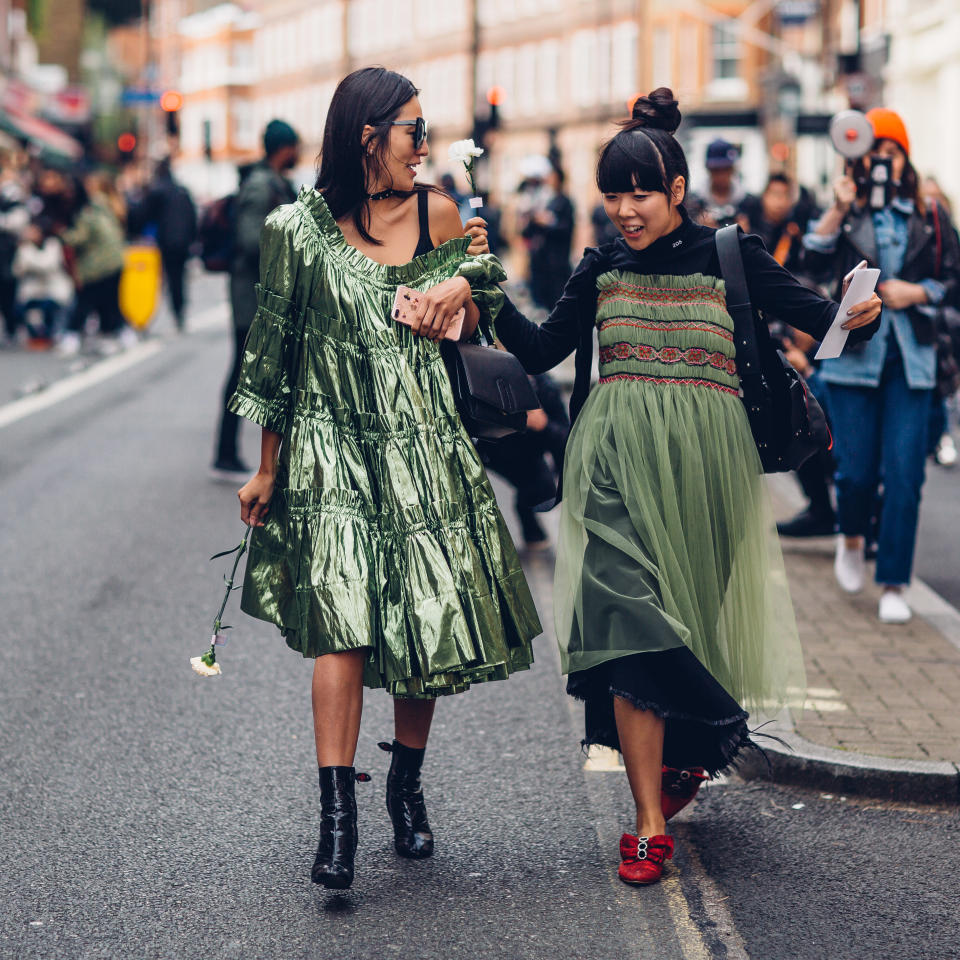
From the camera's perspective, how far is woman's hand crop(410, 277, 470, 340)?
12.3 ft

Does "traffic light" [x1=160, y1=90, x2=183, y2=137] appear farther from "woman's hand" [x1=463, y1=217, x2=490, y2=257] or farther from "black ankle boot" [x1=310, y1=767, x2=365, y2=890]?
"black ankle boot" [x1=310, y1=767, x2=365, y2=890]

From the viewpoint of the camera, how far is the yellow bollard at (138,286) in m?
20.2

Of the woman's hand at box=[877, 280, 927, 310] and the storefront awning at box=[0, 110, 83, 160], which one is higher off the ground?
the storefront awning at box=[0, 110, 83, 160]

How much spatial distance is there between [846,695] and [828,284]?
228 cm

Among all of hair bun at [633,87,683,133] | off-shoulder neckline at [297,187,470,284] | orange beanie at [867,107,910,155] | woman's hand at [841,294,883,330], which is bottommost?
woman's hand at [841,294,883,330]

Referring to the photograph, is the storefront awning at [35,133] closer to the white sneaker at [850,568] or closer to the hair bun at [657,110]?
the white sneaker at [850,568]

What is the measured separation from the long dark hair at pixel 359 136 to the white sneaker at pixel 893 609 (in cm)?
343

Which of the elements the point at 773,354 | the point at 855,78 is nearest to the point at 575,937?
the point at 773,354

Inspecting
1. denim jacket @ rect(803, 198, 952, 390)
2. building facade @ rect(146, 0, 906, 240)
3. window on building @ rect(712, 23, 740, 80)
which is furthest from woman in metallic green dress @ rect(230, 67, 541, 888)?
window on building @ rect(712, 23, 740, 80)

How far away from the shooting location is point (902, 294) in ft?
20.9

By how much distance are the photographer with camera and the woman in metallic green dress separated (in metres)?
2.98

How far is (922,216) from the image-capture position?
6.53 metres

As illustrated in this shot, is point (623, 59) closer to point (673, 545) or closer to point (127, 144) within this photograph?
point (127, 144)

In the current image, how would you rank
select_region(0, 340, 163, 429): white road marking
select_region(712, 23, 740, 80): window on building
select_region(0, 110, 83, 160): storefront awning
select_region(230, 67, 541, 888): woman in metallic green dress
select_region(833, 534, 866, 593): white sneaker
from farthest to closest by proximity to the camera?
select_region(712, 23, 740, 80): window on building → select_region(0, 110, 83, 160): storefront awning → select_region(0, 340, 163, 429): white road marking → select_region(833, 534, 866, 593): white sneaker → select_region(230, 67, 541, 888): woman in metallic green dress
